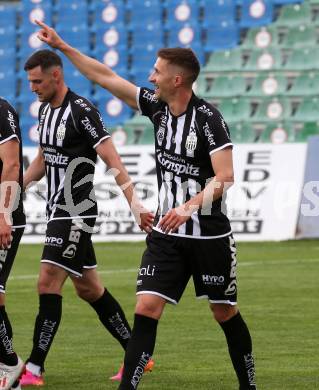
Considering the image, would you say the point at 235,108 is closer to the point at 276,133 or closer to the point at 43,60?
the point at 276,133

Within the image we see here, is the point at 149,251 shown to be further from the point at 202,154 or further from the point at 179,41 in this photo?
the point at 179,41

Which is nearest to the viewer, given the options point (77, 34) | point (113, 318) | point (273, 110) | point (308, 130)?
point (113, 318)

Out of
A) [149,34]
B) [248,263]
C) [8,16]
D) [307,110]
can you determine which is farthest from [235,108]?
[248,263]

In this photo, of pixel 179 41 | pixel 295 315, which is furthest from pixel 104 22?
pixel 295 315

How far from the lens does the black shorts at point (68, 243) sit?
310 inches

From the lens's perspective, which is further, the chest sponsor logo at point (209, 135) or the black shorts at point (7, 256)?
the black shorts at point (7, 256)

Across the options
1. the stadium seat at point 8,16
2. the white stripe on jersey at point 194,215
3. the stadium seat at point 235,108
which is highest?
the white stripe on jersey at point 194,215

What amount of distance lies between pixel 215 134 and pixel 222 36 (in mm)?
19511

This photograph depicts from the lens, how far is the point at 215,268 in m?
6.53

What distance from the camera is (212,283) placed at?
6555 millimetres

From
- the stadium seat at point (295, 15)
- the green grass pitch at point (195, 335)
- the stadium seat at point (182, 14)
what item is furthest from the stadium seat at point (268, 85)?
the green grass pitch at point (195, 335)

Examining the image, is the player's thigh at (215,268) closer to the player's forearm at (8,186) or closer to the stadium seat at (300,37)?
the player's forearm at (8,186)

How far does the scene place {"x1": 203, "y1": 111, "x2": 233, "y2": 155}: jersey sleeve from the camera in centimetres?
632

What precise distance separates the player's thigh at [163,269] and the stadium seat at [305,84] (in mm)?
17616
